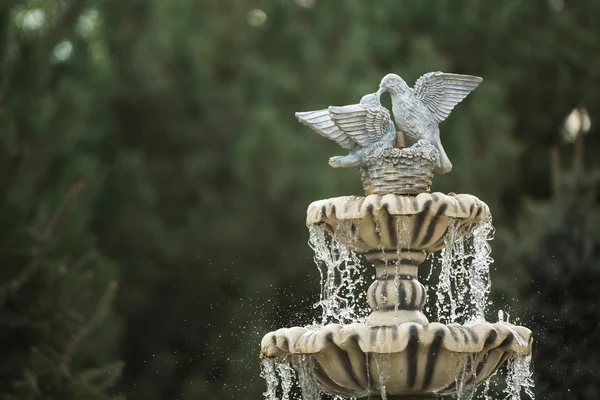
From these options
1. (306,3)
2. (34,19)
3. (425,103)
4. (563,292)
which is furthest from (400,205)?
(306,3)

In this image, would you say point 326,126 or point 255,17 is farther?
point 255,17

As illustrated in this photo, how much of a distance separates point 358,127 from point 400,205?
0.47 m

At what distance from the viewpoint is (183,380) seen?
42.0 ft

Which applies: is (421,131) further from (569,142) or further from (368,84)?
(569,142)

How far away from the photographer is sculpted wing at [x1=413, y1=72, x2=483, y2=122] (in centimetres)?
525

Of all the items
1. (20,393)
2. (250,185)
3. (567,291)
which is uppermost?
(250,185)

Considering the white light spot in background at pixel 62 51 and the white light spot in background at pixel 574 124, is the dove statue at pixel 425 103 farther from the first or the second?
the white light spot in background at pixel 574 124

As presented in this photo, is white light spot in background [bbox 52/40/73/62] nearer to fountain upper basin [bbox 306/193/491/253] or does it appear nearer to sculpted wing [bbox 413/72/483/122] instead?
sculpted wing [bbox 413/72/483/122]

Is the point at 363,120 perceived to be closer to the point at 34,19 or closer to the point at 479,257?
the point at 479,257

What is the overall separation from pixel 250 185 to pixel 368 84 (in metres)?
2.02

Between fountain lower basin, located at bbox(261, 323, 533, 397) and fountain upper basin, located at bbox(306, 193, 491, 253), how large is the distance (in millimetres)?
420

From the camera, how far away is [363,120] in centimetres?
499

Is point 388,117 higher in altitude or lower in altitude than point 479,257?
higher

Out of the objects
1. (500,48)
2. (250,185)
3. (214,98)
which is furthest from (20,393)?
(500,48)
